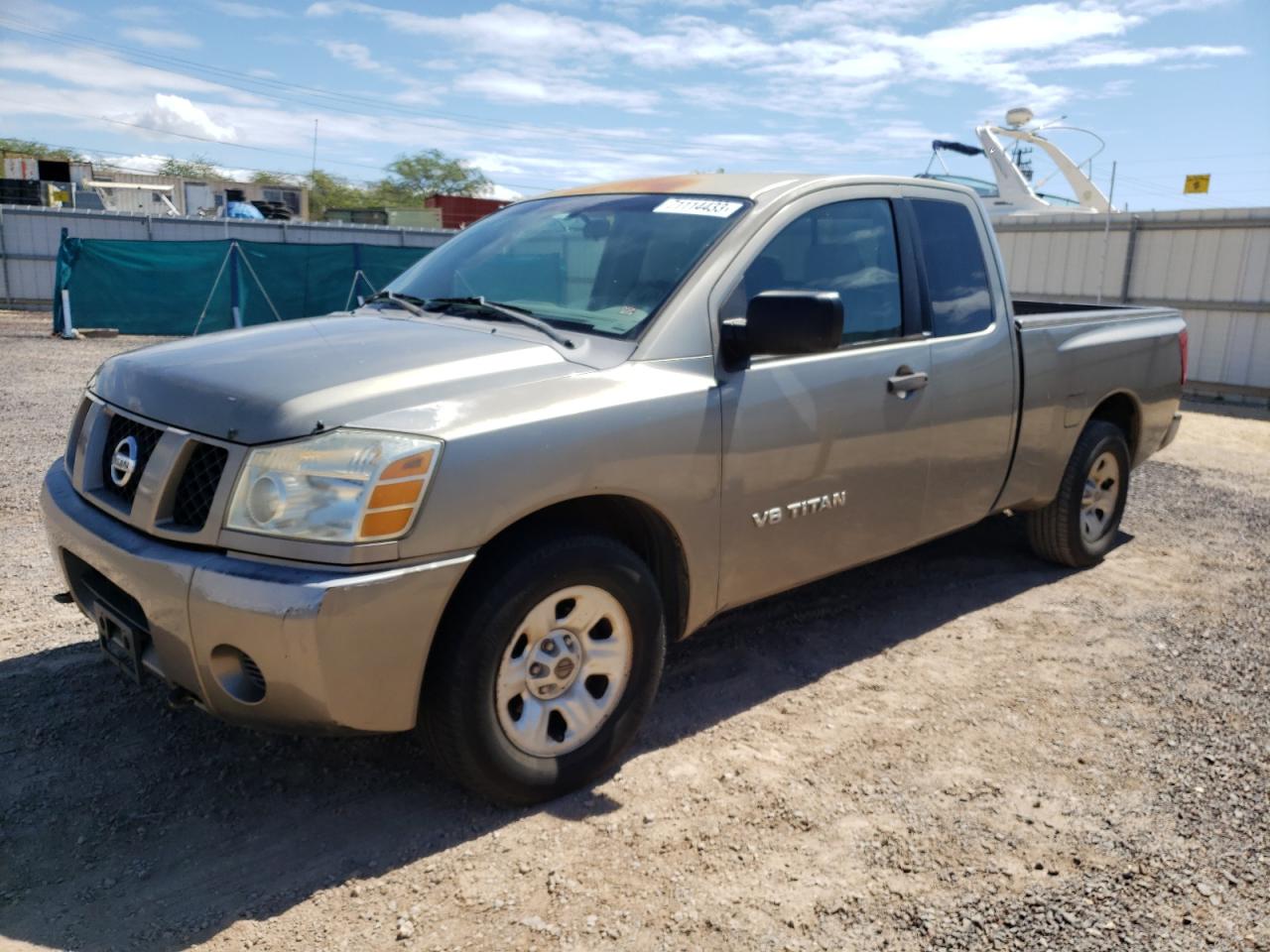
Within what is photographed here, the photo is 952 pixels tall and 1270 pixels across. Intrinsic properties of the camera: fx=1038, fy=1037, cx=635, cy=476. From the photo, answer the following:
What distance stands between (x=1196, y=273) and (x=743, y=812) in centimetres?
1370

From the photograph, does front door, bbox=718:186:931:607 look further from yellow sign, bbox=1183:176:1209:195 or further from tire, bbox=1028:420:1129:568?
yellow sign, bbox=1183:176:1209:195

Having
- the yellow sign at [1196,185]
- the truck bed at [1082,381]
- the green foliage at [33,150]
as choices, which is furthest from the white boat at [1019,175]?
the green foliage at [33,150]

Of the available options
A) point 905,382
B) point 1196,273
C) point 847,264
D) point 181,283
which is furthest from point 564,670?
point 181,283

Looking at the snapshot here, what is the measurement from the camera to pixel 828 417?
12.4 feet

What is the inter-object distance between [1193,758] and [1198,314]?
1242 centimetres

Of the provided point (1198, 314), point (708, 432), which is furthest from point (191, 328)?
point (708, 432)

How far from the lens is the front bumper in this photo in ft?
8.50

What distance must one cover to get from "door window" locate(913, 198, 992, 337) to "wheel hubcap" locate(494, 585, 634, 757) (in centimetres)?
208

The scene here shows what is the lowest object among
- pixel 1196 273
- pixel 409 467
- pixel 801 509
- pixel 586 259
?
pixel 801 509

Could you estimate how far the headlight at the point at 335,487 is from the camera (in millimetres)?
2650

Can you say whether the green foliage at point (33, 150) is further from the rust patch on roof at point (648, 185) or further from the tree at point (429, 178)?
the rust patch on roof at point (648, 185)

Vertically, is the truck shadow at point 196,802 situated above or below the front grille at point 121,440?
below

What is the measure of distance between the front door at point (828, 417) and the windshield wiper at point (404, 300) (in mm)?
1173

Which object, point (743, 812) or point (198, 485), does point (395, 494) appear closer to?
point (198, 485)
